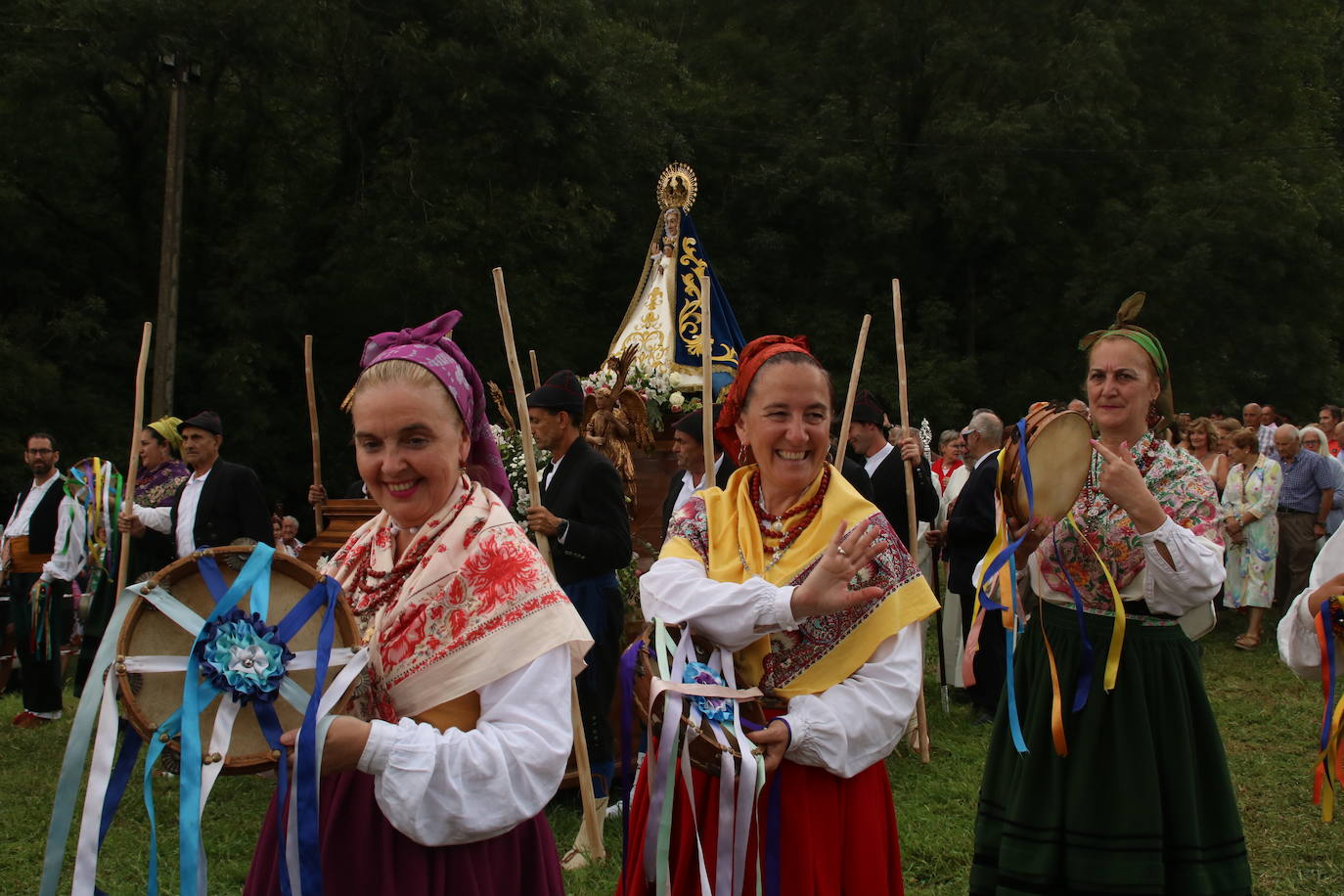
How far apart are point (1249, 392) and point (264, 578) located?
26.5 meters

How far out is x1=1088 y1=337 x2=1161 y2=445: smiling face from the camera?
3.83 m

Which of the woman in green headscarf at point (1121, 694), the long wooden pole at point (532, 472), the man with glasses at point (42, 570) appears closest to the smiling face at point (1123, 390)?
the woman in green headscarf at point (1121, 694)

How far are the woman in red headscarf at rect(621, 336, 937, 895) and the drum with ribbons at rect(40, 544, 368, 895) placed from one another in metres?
0.83

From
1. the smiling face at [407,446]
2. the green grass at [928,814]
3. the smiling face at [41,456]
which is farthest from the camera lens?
the smiling face at [41,456]

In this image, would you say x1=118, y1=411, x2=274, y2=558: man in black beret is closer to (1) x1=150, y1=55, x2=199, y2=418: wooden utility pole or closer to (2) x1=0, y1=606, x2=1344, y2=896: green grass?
(2) x1=0, y1=606, x2=1344, y2=896: green grass

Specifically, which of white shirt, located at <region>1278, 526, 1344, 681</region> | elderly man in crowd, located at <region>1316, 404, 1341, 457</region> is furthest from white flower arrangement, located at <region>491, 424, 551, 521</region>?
elderly man in crowd, located at <region>1316, 404, 1341, 457</region>

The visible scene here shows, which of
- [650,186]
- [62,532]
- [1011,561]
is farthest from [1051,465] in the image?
[650,186]

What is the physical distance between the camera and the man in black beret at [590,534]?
5.55 metres

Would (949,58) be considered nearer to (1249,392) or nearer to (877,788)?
(1249,392)

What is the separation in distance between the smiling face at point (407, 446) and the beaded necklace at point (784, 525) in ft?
2.53

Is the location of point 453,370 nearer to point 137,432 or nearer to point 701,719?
point 701,719

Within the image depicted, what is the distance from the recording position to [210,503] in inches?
280

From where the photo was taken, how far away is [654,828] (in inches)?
103

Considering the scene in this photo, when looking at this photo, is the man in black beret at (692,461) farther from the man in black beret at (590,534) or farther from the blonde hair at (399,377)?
the blonde hair at (399,377)
